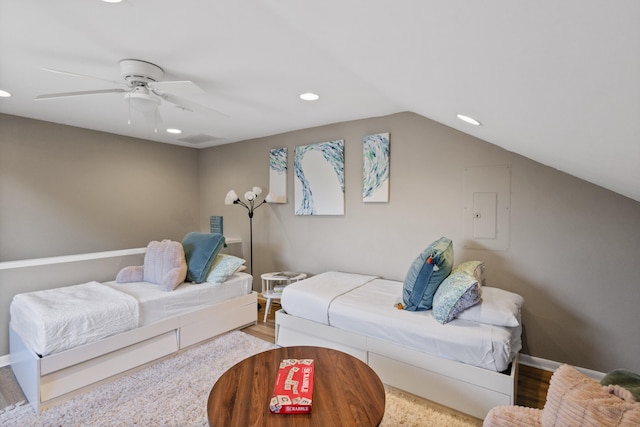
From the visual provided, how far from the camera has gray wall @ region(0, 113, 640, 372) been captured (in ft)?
7.64

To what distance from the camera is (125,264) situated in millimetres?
3279

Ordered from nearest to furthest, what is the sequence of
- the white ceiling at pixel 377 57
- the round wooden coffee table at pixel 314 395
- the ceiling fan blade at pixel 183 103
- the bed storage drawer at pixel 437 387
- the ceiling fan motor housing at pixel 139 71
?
the white ceiling at pixel 377 57
the round wooden coffee table at pixel 314 395
the bed storage drawer at pixel 437 387
the ceiling fan motor housing at pixel 139 71
the ceiling fan blade at pixel 183 103

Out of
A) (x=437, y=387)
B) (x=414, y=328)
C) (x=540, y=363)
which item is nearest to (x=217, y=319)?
(x=414, y=328)

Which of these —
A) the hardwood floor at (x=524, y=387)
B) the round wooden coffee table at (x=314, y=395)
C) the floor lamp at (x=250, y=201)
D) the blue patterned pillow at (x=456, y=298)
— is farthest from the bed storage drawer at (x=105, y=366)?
the blue patterned pillow at (x=456, y=298)

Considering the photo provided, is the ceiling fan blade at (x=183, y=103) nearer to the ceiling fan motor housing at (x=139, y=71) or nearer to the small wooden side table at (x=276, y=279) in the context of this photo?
the ceiling fan motor housing at (x=139, y=71)

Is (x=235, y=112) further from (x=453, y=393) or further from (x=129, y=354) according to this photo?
(x=453, y=393)

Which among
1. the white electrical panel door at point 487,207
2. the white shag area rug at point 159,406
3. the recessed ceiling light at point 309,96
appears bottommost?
the white shag area rug at point 159,406

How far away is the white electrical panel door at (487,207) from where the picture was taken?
2.66m

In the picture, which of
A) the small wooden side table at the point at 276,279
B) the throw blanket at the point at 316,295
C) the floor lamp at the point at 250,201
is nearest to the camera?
the throw blanket at the point at 316,295

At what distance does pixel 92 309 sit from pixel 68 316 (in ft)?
0.48

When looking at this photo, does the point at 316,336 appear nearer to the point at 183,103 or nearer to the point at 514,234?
the point at 514,234

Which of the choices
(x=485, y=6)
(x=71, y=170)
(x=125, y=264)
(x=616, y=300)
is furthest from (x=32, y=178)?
(x=616, y=300)

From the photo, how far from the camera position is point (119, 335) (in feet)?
7.82

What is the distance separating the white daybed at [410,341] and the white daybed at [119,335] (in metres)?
0.76
